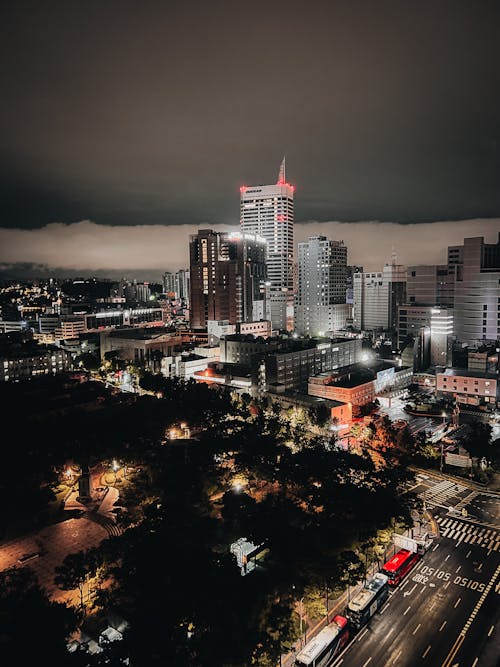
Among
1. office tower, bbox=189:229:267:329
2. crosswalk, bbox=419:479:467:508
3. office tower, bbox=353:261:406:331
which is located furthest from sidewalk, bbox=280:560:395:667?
office tower, bbox=353:261:406:331

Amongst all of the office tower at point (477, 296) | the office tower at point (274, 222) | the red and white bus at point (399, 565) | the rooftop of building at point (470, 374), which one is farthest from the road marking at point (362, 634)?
the office tower at point (274, 222)

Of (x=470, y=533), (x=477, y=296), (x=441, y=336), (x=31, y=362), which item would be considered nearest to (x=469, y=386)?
(x=441, y=336)

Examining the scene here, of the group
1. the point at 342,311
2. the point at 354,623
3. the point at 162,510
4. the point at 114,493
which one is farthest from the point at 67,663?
the point at 342,311

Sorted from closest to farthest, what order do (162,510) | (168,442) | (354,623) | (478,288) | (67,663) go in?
(67,663) → (354,623) → (162,510) → (168,442) → (478,288)

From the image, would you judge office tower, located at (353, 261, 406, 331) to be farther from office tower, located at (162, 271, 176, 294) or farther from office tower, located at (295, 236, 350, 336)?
office tower, located at (162, 271, 176, 294)

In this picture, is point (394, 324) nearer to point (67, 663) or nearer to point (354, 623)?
point (354, 623)
